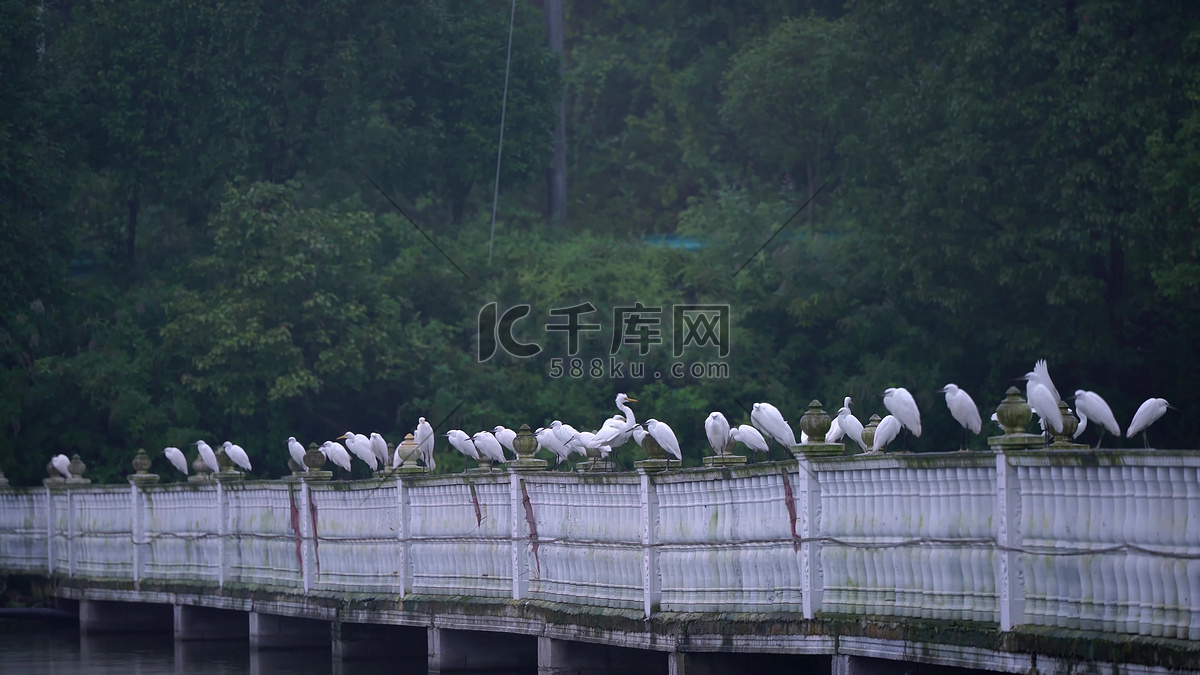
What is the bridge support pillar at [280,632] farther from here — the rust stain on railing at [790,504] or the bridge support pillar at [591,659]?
Answer: the rust stain on railing at [790,504]

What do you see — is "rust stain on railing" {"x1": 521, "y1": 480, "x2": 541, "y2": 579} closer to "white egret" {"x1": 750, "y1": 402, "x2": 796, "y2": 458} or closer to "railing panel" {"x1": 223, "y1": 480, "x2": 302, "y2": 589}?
"white egret" {"x1": 750, "y1": 402, "x2": 796, "y2": 458}

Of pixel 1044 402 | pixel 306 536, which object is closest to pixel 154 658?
pixel 306 536

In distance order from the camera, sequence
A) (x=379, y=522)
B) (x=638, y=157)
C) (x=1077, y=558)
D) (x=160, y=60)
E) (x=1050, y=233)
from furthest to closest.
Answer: (x=638, y=157)
(x=160, y=60)
(x=1050, y=233)
(x=379, y=522)
(x=1077, y=558)

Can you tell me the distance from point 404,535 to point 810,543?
18.5 feet

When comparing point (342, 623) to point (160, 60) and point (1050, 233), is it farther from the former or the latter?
point (160, 60)

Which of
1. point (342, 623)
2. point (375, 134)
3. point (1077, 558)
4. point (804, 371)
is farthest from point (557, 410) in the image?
point (1077, 558)

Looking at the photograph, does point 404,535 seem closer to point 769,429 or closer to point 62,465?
point 769,429

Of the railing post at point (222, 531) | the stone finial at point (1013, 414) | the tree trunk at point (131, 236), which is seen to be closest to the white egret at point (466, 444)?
the railing post at point (222, 531)

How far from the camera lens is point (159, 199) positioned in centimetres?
3553

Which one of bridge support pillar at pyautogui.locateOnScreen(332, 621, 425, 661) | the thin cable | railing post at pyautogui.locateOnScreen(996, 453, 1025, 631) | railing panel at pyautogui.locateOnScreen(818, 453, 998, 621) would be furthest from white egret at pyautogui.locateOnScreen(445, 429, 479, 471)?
the thin cable

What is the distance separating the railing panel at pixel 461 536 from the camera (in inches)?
541

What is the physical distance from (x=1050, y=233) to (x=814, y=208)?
11.7m

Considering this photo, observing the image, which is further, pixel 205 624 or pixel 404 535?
pixel 205 624
